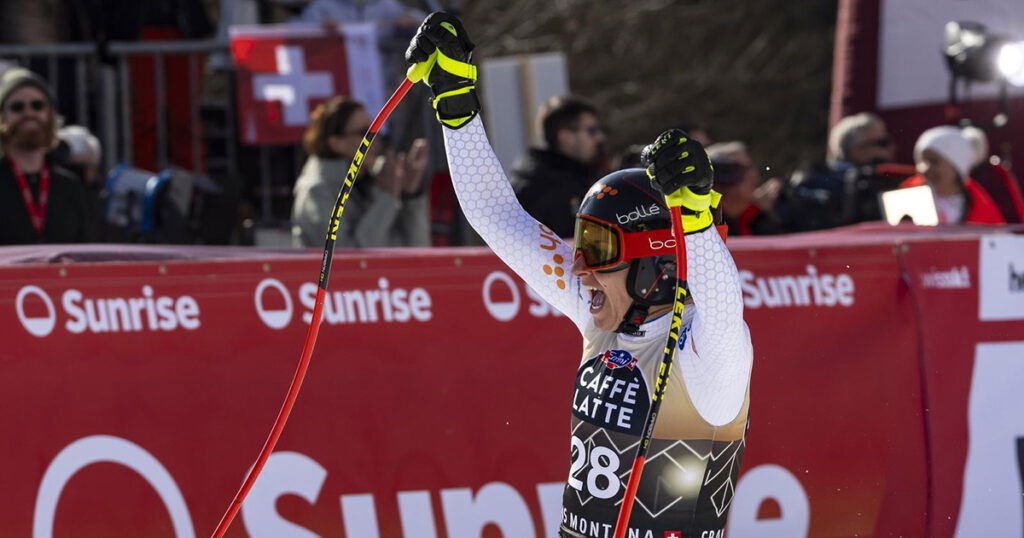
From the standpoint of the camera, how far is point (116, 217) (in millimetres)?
8203

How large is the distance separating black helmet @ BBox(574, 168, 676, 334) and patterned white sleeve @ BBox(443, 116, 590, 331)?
0.25 meters

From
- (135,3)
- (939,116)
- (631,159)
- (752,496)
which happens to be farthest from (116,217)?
(939,116)

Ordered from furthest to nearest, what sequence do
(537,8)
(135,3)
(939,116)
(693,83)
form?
1. (693,83)
2. (537,8)
3. (939,116)
4. (135,3)

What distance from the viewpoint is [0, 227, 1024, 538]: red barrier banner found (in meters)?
5.48

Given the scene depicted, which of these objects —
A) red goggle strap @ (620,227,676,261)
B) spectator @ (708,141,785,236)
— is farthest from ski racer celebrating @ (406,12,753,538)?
spectator @ (708,141,785,236)

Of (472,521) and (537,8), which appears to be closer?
(472,521)

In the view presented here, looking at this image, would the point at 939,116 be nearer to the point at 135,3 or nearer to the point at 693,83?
the point at 135,3

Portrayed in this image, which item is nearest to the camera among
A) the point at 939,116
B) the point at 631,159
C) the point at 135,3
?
the point at 631,159

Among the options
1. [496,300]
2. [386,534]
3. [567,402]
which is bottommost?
[386,534]

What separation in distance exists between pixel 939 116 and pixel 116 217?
6.00 m

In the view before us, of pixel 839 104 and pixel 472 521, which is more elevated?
pixel 839 104

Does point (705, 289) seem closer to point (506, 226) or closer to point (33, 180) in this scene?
point (506, 226)

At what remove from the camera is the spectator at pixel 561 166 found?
23.1 ft

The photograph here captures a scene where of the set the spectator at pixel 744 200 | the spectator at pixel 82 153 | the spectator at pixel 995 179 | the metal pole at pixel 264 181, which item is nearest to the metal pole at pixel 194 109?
the metal pole at pixel 264 181
